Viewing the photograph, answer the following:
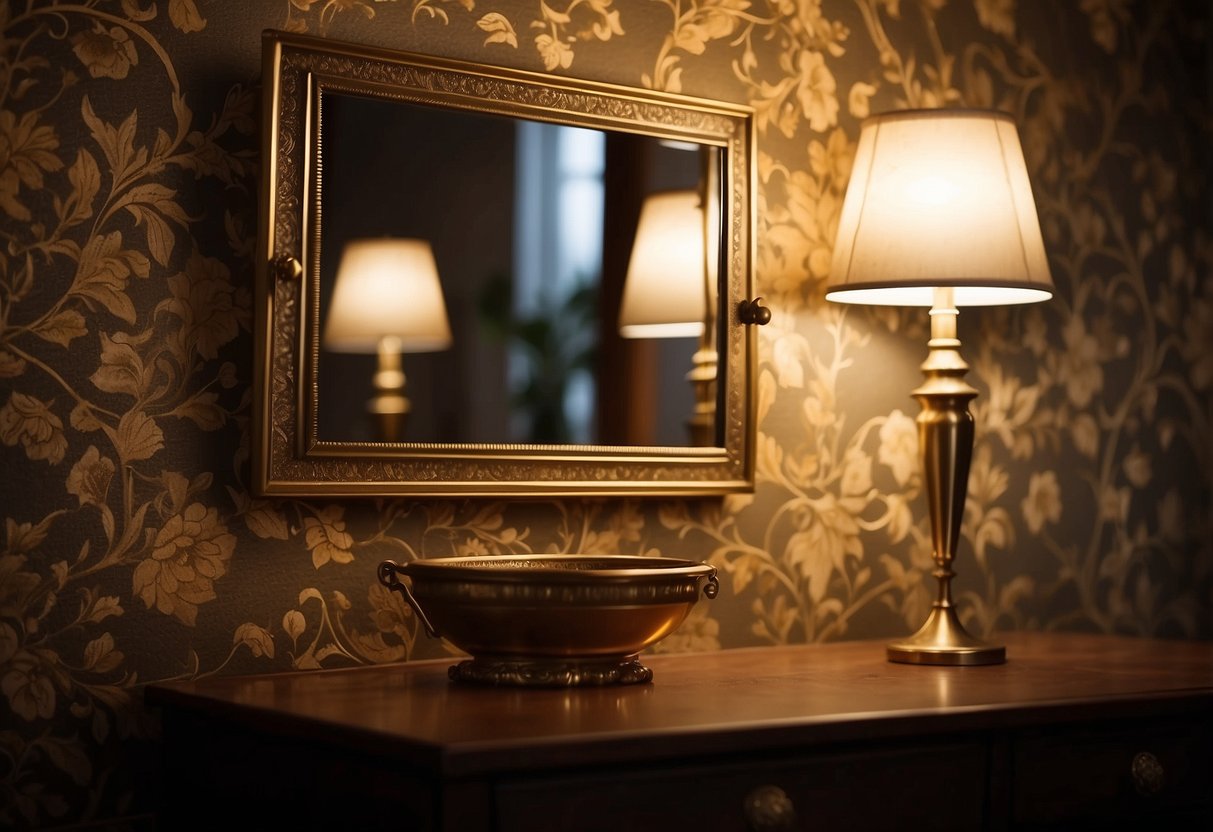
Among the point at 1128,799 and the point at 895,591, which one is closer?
the point at 1128,799

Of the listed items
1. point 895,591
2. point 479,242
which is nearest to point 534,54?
point 479,242

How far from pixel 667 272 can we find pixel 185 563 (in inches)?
29.9

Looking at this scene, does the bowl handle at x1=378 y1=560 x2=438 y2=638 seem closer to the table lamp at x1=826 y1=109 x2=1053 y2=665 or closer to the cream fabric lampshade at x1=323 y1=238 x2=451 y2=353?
the cream fabric lampshade at x1=323 y1=238 x2=451 y2=353

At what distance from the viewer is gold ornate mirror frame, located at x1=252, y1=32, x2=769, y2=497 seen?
179 centimetres

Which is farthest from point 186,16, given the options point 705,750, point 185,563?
point 705,750

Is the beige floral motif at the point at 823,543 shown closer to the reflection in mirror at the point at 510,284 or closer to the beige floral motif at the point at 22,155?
the reflection in mirror at the point at 510,284

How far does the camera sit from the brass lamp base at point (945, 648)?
2004 mm

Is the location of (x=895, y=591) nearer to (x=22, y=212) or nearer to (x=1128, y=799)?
(x=1128, y=799)

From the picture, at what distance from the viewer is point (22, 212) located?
1674 millimetres

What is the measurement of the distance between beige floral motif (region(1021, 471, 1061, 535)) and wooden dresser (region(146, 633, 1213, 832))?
1.97 ft

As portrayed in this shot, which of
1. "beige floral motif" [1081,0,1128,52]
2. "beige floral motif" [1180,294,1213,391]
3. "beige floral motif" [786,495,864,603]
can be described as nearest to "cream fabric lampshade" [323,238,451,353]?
"beige floral motif" [786,495,864,603]

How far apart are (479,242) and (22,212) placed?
55 cm

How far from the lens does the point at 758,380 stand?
218cm

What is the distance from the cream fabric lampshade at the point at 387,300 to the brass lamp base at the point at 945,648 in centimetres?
74
